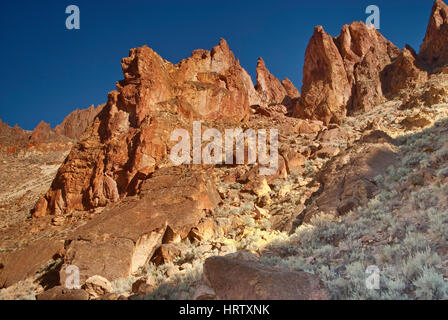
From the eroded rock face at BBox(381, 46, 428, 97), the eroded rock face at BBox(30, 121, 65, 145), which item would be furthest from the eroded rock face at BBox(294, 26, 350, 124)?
the eroded rock face at BBox(30, 121, 65, 145)

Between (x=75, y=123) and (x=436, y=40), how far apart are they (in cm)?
10590

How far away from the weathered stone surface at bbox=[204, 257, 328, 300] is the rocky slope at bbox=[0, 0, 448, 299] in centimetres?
2

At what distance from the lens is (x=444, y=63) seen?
37750mm

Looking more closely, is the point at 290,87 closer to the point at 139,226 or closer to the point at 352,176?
the point at 352,176

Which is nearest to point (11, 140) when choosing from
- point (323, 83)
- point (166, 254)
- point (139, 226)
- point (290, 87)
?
point (323, 83)

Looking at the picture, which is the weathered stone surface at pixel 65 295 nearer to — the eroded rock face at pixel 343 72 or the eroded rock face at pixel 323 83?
the eroded rock face at pixel 343 72

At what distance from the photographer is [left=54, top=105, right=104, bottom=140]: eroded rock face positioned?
97162mm

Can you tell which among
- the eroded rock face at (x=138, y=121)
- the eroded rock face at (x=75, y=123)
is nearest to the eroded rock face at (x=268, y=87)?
the eroded rock face at (x=138, y=121)

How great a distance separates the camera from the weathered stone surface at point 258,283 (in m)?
4.05

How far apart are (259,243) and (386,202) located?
414 centimetres

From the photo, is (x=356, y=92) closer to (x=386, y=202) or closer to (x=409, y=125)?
(x=409, y=125)

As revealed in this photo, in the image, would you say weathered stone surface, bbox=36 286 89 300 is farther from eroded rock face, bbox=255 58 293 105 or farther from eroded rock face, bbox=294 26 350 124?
eroded rock face, bbox=255 58 293 105

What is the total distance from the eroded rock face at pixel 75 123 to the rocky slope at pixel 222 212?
251 feet

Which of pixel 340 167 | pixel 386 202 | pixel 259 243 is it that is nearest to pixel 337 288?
pixel 259 243
